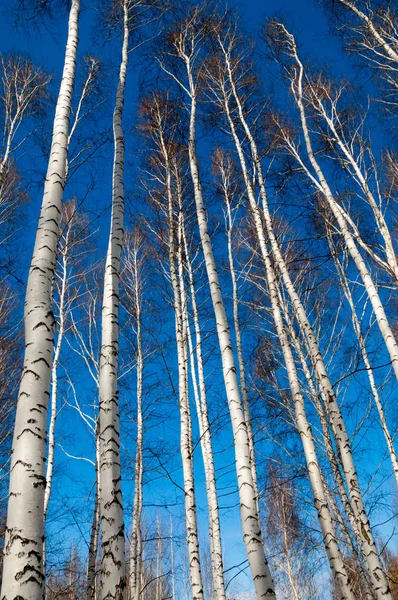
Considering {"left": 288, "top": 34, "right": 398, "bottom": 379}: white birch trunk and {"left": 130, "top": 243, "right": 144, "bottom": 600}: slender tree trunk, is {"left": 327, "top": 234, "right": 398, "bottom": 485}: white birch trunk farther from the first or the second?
{"left": 130, "top": 243, "right": 144, "bottom": 600}: slender tree trunk

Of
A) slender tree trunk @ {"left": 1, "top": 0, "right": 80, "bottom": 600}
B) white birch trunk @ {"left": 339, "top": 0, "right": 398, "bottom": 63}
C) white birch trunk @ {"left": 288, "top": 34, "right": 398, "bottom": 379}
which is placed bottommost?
slender tree trunk @ {"left": 1, "top": 0, "right": 80, "bottom": 600}

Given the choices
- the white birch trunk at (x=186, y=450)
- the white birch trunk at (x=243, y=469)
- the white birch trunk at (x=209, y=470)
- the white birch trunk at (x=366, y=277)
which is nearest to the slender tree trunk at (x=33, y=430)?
the white birch trunk at (x=243, y=469)

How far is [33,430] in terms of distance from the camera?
206 cm

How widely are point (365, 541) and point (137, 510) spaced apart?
5047 millimetres

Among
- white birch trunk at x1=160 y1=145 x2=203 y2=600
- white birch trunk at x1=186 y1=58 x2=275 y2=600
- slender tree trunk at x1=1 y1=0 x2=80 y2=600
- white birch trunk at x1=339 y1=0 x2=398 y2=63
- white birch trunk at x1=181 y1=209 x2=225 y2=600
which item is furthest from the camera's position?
white birch trunk at x1=339 y1=0 x2=398 y2=63

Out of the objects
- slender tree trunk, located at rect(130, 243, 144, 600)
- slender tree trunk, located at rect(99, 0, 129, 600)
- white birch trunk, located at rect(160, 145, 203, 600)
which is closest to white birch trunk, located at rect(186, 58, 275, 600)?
slender tree trunk, located at rect(99, 0, 129, 600)

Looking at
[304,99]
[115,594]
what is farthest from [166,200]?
[115,594]

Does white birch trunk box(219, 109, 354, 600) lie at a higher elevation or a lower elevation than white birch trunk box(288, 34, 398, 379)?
lower

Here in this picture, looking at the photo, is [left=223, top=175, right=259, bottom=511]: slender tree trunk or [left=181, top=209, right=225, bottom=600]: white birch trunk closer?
[left=181, top=209, right=225, bottom=600]: white birch trunk

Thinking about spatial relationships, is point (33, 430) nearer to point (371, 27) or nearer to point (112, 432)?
point (112, 432)

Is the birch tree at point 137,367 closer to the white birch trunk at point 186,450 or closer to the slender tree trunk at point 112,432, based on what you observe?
the white birch trunk at point 186,450

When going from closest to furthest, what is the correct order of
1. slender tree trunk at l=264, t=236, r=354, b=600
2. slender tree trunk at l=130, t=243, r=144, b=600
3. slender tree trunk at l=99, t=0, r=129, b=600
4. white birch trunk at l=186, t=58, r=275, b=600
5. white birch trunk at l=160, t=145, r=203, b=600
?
slender tree trunk at l=99, t=0, r=129, b=600, white birch trunk at l=186, t=58, r=275, b=600, slender tree trunk at l=264, t=236, r=354, b=600, white birch trunk at l=160, t=145, r=203, b=600, slender tree trunk at l=130, t=243, r=144, b=600

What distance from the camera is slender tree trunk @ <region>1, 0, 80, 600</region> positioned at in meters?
1.74

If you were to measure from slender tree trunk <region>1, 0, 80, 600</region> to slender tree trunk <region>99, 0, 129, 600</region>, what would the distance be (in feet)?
2.67
